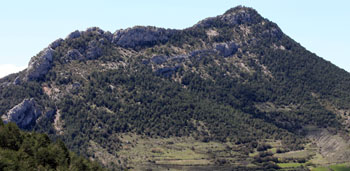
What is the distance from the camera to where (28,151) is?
15638 cm

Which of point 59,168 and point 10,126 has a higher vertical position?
point 10,126

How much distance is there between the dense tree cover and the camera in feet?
464

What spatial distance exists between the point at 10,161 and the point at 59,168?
2368 cm

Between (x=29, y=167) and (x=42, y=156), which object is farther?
(x=42, y=156)

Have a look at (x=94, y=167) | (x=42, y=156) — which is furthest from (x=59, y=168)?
(x=94, y=167)

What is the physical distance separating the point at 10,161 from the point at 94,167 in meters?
63.0

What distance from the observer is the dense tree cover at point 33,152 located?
464ft

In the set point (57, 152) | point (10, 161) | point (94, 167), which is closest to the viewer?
point (10, 161)

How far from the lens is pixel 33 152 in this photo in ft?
516

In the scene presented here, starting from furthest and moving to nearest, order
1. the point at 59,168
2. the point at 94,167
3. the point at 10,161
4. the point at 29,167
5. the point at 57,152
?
1. the point at 94,167
2. the point at 57,152
3. the point at 59,168
4. the point at 29,167
5. the point at 10,161

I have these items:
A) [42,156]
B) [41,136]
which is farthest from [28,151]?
[41,136]

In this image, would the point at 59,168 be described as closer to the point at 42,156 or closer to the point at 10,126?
the point at 42,156

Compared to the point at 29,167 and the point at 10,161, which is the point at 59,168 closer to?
the point at 29,167

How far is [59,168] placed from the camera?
5940 inches
